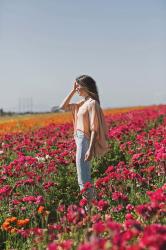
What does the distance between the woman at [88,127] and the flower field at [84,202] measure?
1.04ft

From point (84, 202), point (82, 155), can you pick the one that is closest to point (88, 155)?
point (82, 155)

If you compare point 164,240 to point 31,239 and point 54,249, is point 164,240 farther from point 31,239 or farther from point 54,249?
point 31,239

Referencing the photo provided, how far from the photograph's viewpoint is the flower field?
12.3 feet

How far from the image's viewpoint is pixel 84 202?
5.27 metres

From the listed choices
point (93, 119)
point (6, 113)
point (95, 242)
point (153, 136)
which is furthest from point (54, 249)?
point (6, 113)

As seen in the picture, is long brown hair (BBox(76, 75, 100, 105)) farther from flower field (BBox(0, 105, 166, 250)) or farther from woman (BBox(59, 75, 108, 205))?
flower field (BBox(0, 105, 166, 250))

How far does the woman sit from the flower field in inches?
12.4

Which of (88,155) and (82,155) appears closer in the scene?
(88,155)

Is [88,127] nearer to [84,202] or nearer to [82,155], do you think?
[82,155]

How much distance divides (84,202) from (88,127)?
6.09 feet

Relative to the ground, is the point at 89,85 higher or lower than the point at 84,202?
higher

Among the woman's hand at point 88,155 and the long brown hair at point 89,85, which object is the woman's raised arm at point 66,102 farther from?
the woman's hand at point 88,155

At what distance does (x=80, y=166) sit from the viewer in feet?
22.9

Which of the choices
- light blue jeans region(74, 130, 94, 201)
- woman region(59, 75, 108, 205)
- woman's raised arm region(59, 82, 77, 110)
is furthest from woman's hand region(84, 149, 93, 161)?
woman's raised arm region(59, 82, 77, 110)
